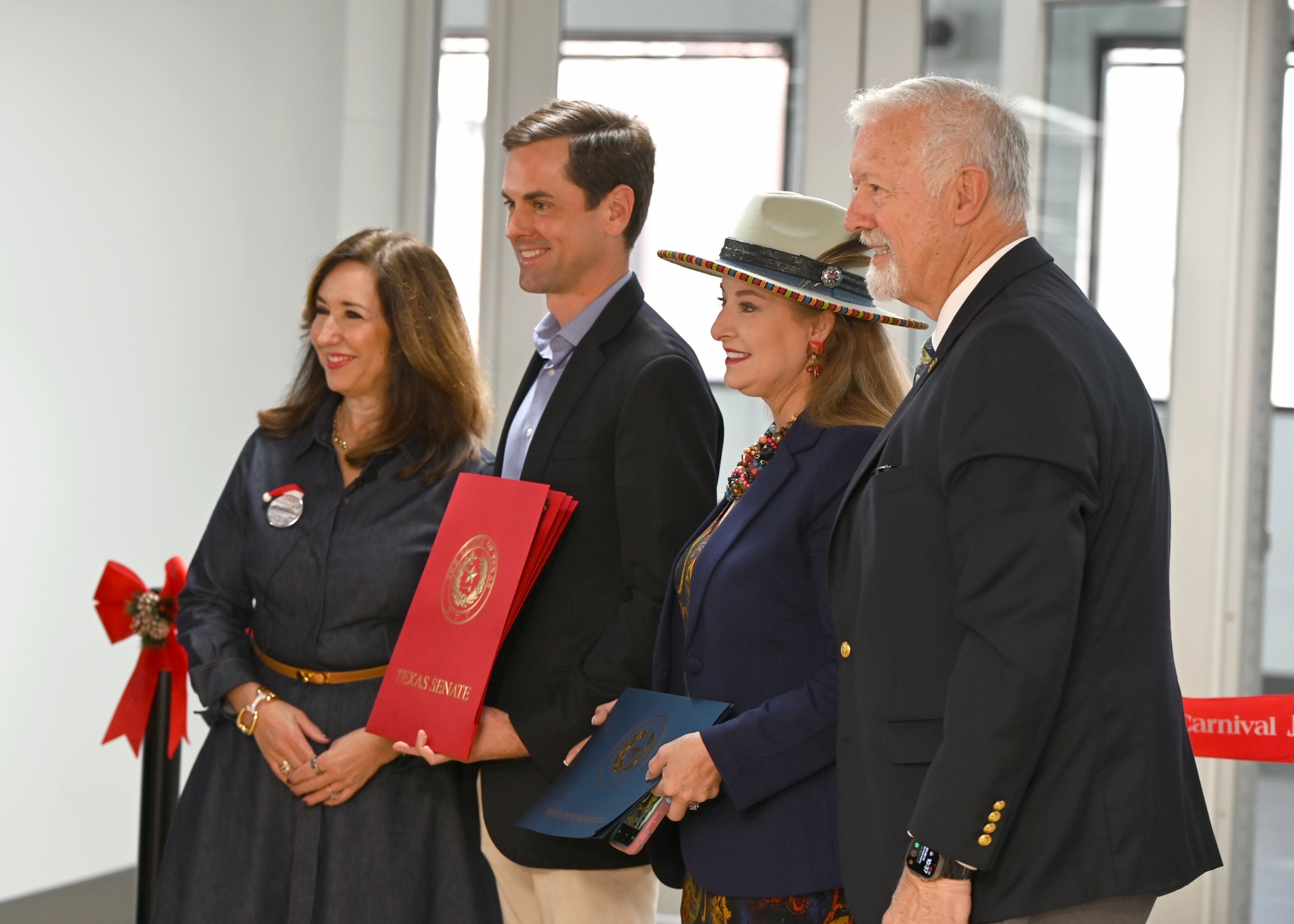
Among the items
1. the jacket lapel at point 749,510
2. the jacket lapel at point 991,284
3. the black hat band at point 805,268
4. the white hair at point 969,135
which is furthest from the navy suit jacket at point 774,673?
the white hair at point 969,135

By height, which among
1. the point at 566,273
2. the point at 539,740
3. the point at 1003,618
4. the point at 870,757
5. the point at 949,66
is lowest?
the point at 539,740

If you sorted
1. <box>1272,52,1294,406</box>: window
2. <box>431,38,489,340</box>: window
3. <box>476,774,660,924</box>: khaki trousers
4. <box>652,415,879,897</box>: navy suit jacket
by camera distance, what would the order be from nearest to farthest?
<box>652,415,879,897</box>: navy suit jacket → <box>476,774,660,924</box>: khaki trousers → <box>1272,52,1294,406</box>: window → <box>431,38,489,340</box>: window

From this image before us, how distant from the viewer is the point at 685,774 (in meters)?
1.76

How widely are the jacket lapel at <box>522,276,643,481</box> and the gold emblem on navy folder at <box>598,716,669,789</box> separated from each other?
1.55ft

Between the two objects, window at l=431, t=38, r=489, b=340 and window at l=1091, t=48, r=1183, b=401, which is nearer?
window at l=1091, t=48, r=1183, b=401

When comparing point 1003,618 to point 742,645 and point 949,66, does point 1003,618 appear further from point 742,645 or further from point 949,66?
point 949,66

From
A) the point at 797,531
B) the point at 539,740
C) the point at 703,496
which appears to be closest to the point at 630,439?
the point at 703,496

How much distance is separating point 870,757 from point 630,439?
71cm

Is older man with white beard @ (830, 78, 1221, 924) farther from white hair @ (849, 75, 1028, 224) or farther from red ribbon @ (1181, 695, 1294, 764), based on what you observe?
red ribbon @ (1181, 695, 1294, 764)

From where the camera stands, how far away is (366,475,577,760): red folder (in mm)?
1980

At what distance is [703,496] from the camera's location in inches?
80.9

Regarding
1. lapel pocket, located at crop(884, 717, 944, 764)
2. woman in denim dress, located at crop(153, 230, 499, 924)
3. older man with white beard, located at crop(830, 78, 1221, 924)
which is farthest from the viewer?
woman in denim dress, located at crop(153, 230, 499, 924)

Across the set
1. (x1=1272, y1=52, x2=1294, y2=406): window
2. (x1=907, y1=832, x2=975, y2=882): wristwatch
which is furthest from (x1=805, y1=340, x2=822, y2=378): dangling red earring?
(x1=1272, y1=52, x2=1294, y2=406): window

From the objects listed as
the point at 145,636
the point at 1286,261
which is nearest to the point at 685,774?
the point at 145,636
